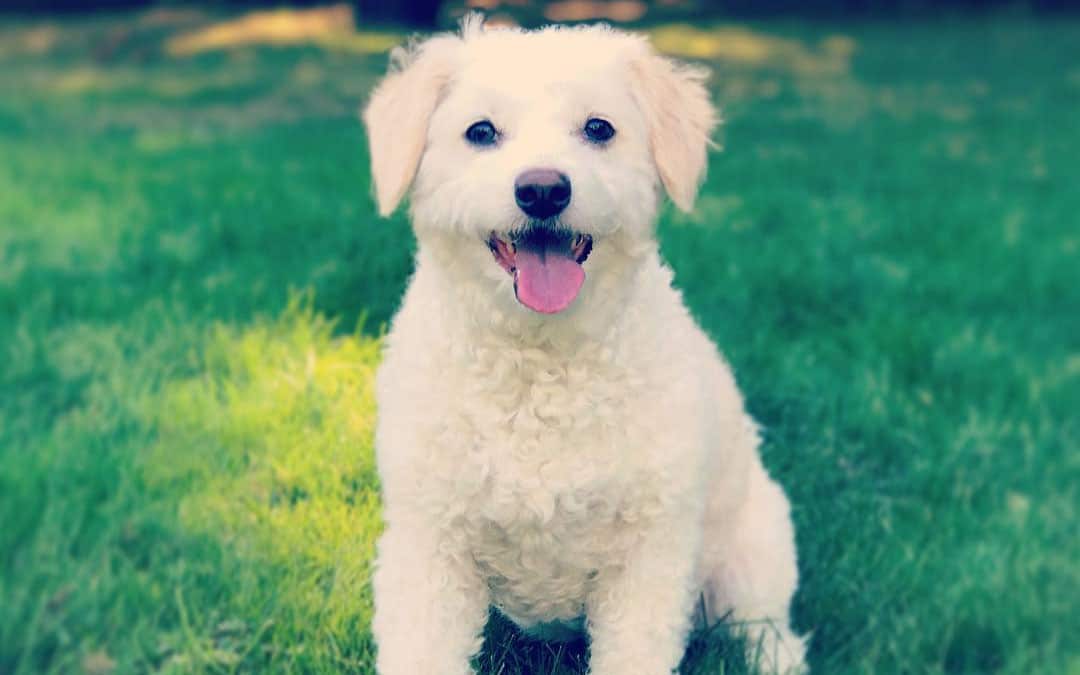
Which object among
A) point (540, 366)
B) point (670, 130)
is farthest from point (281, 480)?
point (670, 130)

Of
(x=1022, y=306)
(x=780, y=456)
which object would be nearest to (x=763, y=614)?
(x=780, y=456)

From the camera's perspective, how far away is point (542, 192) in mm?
2105

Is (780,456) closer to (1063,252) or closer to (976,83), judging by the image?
(1063,252)

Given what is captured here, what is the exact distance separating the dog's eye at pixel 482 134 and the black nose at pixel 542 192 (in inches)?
8.9

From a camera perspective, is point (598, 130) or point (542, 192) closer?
point (542, 192)

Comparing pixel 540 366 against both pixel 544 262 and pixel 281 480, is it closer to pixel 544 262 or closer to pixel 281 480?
pixel 544 262

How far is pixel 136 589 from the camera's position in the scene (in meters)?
2.43

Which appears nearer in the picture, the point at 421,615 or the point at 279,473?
the point at 421,615

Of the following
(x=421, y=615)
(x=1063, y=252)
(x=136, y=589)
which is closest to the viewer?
(x=421, y=615)

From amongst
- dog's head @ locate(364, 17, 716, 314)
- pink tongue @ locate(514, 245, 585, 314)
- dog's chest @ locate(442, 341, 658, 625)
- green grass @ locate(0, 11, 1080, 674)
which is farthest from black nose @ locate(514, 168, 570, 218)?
green grass @ locate(0, 11, 1080, 674)

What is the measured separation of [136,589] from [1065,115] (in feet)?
31.0

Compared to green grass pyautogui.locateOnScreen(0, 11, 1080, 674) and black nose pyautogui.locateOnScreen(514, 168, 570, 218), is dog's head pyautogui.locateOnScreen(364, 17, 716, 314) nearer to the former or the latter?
black nose pyautogui.locateOnScreen(514, 168, 570, 218)

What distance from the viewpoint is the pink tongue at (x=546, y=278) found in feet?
7.11

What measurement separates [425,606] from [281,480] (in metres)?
0.86
